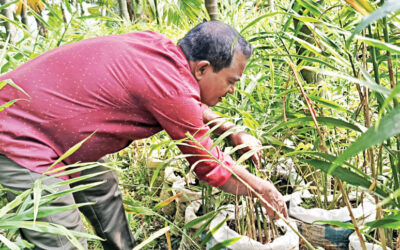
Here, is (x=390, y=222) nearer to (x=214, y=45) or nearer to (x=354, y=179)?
(x=354, y=179)

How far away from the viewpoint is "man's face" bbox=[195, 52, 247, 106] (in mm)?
1032

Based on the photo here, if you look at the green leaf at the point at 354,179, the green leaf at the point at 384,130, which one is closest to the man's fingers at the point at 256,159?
the green leaf at the point at 354,179

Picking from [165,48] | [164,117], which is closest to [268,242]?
[164,117]

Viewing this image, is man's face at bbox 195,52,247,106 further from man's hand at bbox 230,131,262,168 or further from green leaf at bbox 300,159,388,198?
green leaf at bbox 300,159,388,198

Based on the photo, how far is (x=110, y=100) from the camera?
990mm

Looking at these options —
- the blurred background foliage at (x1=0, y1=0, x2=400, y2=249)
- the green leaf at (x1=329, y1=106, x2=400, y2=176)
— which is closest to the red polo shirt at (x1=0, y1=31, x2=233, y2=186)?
the blurred background foliage at (x1=0, y1=0, x2=400, y2=249)

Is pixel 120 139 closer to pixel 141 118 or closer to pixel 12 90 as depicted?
pixel 141 118

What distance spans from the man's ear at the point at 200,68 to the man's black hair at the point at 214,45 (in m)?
0.01

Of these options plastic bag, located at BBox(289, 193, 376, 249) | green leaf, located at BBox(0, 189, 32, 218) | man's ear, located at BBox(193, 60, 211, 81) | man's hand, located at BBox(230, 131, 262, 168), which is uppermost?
man's ear, located at BBox(193, 60, 211, 81)

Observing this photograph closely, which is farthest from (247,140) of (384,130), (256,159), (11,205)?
(384,130)

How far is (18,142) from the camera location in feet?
3.15

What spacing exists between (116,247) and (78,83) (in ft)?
2.23

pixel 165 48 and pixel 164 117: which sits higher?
pixel 165 48

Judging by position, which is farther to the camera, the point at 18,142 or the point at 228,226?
the point at 228,226
